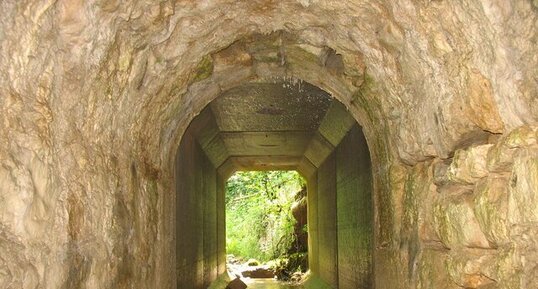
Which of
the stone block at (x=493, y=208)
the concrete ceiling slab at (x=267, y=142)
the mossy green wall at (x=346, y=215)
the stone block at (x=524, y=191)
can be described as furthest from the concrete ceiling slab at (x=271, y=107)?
the stone block at (x=524, y=191)

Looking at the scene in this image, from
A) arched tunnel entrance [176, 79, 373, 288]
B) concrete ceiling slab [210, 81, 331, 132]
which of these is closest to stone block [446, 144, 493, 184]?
arched tunnel entrance [176, 79, 373, 288]

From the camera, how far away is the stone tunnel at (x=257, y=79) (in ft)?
8.11

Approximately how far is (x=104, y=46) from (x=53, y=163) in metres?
0.77

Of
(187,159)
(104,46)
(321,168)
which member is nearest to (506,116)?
(104,46)

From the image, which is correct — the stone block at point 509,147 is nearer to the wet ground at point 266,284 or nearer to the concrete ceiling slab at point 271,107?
the concrete ceiling slab at point 271,107

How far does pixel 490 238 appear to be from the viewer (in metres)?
2.87

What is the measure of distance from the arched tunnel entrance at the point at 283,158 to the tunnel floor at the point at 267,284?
2.62 m

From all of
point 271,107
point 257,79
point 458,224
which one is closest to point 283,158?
point 271,107

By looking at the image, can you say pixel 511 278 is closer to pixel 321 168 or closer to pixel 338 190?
pixel 338 190

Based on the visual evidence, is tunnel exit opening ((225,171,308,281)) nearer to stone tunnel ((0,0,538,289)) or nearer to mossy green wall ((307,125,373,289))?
mossy green wall ((307,125,373,289))

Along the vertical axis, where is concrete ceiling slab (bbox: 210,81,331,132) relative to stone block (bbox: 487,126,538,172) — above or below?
above

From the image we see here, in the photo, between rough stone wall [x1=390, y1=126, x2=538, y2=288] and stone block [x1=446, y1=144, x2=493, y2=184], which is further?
stone block [x1=446, y1=144, x2=493, y2=184]

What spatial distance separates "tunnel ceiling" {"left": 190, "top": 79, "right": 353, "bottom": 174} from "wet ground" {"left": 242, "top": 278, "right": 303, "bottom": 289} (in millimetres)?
4437

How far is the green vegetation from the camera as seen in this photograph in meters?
19.7
